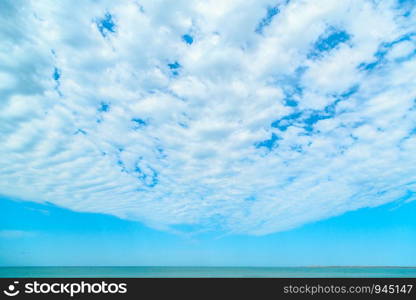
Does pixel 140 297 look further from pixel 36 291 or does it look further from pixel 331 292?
pixel 331 292


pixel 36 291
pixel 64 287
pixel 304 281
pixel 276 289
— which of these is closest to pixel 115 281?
pixel 64 287

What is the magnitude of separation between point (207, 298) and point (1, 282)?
27.4 feet

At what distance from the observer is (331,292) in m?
10.9

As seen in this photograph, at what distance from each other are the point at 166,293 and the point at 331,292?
7.01m

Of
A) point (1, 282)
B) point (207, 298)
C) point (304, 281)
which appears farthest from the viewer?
point (304, 281)

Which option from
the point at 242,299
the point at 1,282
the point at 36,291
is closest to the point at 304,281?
the point at 242,299

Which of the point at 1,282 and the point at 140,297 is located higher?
the point at 1,282

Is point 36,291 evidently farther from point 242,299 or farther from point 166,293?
point 242,299

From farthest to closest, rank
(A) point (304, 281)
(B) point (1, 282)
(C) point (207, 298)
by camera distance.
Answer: (A) point (304, 281)
(B) point (1, 282)
(C) point (207, 298)

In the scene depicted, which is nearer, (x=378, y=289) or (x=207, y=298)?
(x=207, y=298)

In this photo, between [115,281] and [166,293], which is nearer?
[166,293]

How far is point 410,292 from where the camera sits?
36.7 feet

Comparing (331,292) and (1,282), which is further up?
(1,282)

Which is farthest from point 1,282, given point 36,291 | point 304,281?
point 304,281
